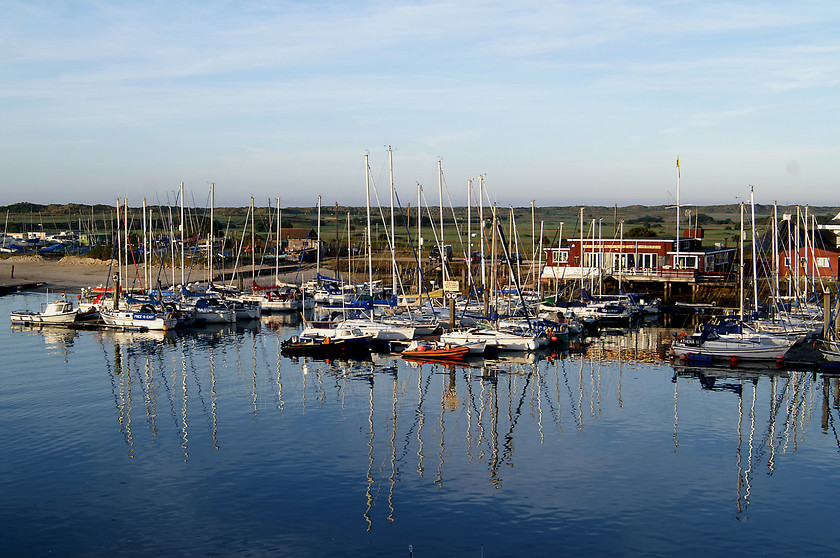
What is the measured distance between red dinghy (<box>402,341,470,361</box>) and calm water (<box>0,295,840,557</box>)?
1.55m

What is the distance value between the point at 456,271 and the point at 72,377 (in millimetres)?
56350

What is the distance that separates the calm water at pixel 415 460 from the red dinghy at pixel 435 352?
1.55 meters

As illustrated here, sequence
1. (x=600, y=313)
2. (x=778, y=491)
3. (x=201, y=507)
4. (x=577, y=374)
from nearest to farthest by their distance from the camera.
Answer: (x=201, y=507)
(x=778, y=491)
(x=577, y=374)
(x=600, y=313)

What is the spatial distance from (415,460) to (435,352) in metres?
20.2

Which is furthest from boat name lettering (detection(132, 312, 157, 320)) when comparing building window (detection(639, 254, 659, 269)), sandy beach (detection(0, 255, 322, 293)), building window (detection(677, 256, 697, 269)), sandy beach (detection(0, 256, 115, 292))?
building window (detection(677, 256, 697, 269))

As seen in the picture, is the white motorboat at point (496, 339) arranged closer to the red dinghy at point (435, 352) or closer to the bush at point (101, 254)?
the red dinghy at point (435, 352)

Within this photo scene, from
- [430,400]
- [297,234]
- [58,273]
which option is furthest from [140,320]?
[297,234]

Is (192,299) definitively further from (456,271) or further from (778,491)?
(778,491)

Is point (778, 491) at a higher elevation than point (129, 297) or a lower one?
lower

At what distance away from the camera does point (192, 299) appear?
73688mm

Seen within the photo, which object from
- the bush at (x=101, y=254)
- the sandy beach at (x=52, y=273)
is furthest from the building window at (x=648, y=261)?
the bush at (x=101, y=254)

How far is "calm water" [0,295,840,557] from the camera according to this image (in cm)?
2489

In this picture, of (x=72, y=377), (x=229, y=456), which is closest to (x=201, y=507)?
(x=229, y=456)

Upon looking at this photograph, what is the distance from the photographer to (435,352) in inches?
2035
